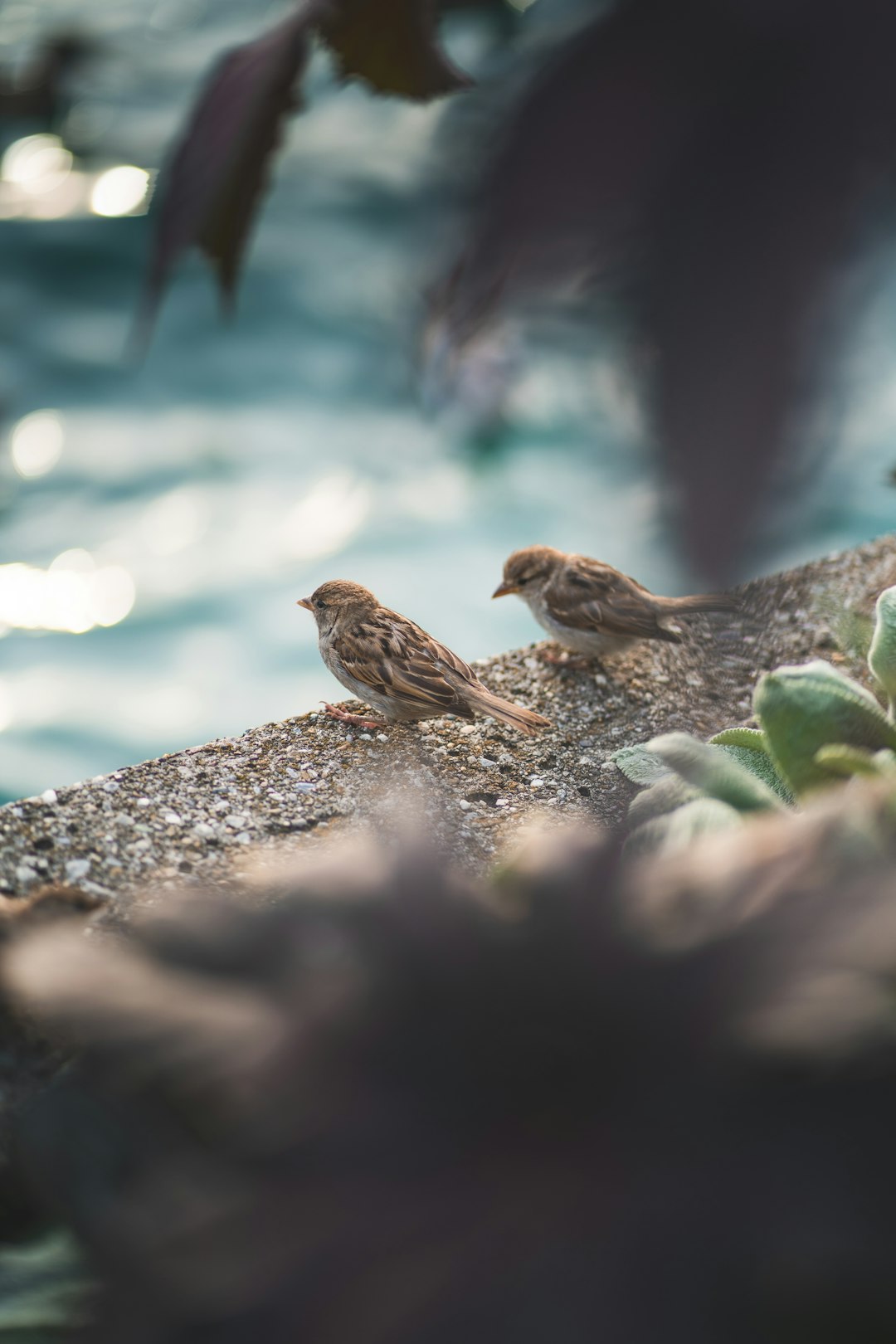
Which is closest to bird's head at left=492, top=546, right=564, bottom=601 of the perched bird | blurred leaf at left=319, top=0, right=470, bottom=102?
the perched bird

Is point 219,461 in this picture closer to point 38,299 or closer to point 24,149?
point 38,299

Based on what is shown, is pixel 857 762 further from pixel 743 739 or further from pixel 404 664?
pixel 404 664

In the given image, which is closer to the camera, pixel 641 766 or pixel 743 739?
pixel 743 739

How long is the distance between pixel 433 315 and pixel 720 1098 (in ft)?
1.20

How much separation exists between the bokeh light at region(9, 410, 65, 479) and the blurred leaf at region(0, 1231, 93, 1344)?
4.55m

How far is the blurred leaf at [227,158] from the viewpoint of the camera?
17.9 inches

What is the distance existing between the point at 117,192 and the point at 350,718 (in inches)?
178

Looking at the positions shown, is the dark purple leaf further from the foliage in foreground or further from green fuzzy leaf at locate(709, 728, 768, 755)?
green fuzzy leaf at locate(709, 728, 768, 755)

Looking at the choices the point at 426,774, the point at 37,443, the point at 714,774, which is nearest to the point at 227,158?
the point at 714,774

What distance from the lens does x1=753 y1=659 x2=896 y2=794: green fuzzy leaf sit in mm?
1157

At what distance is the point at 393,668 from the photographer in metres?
2.21

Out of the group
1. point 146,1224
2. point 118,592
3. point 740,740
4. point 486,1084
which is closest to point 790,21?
point 486,1084

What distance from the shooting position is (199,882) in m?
→ 1.57

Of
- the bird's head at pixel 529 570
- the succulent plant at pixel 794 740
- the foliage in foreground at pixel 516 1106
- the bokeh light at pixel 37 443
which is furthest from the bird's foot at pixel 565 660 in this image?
the bokeh light at pixel 37 443
